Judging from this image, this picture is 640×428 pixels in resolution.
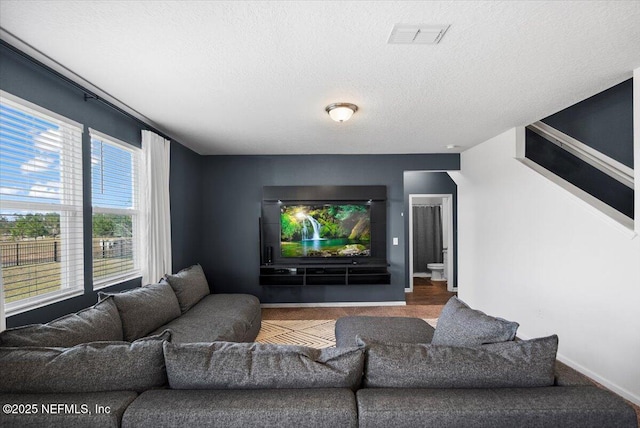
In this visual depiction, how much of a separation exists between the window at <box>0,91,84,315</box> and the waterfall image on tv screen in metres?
3.05

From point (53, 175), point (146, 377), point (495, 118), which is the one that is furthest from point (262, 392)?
point (495, 118)

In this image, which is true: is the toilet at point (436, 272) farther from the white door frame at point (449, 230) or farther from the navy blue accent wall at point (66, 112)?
the navy blue accent wall at point (66, 112)

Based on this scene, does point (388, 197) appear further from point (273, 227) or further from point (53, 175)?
point (53, 175)

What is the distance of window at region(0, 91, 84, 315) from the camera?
212 centimetres

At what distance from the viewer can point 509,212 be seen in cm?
411

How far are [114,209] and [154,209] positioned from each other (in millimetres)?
541

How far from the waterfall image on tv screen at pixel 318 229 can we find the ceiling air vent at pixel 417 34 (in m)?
3.53

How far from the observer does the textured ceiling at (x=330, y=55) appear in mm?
1746

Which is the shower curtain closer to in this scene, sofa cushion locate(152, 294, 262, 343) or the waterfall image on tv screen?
the waterfall image on tv screen

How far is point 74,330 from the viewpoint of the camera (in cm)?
203

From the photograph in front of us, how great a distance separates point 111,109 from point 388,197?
4.01 metres

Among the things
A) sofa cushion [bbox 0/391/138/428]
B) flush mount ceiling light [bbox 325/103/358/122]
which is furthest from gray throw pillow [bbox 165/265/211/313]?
flush mount ceiling light [bbox 325/103/358/122]

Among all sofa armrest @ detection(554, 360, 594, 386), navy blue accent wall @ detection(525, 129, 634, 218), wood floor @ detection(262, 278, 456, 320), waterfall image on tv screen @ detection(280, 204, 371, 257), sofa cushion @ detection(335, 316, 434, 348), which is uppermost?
navy blue accent wall @ detection(525, 129, 634, 218)

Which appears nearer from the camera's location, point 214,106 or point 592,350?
point 592,350
